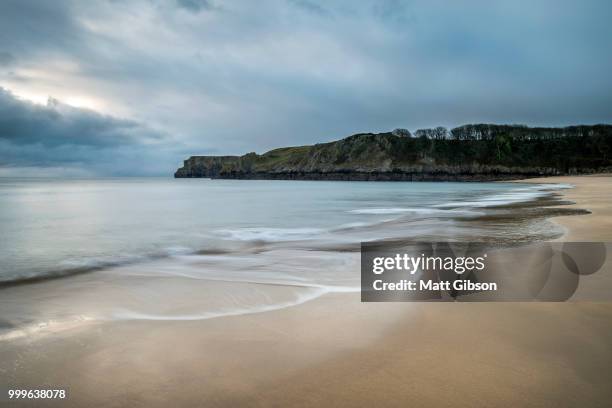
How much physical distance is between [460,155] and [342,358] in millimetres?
131007

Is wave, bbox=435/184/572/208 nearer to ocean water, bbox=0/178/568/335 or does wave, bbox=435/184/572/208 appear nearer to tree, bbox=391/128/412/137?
ocean water, bbox=0/178/568/335

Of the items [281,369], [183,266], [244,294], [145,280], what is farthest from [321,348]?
[183,266]

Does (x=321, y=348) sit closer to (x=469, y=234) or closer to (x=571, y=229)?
(x=469, y=234)

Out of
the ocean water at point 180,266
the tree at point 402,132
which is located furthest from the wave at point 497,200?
the tree at point 402,132

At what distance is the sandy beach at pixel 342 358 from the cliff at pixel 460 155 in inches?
Answer: 4599

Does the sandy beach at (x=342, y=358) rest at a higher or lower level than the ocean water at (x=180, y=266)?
higher

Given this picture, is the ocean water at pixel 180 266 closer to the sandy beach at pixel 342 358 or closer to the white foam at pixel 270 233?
the white foam at pixel 270 233

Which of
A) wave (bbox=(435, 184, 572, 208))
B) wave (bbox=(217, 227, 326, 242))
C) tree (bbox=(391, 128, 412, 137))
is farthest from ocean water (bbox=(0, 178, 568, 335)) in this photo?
tree (bbox=(391, 128, 412, 137))

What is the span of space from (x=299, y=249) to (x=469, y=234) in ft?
13.5

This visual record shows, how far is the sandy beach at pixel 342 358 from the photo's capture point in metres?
2.14

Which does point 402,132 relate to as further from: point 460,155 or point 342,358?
point 342,358

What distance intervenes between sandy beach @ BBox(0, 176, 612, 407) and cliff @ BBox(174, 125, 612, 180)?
4599 inches

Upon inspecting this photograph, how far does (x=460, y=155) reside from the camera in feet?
403

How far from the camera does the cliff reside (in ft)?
371
